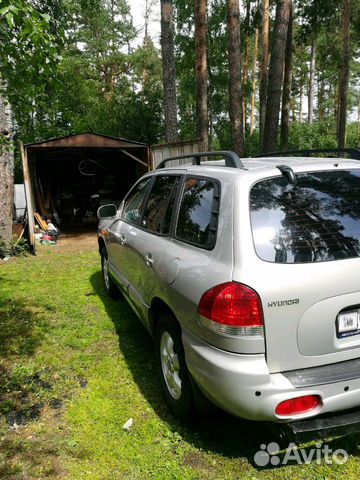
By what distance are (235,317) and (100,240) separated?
13.4ft

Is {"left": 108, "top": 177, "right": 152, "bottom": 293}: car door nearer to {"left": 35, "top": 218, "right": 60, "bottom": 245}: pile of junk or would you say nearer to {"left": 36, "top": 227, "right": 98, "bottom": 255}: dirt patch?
{"left": 36, "top": 227, "right": 98, "bottom": 255}: dirt patch

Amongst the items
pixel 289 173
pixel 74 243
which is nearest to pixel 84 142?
pixel 74 243

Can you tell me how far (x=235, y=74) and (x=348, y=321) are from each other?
10.1 metres

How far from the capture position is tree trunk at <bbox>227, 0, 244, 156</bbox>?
10680mm

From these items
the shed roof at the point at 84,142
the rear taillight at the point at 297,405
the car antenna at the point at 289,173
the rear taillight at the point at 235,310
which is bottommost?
the rear taillight at the point at 297,405

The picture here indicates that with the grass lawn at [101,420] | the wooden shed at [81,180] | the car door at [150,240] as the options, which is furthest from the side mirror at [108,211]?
the wooden shed at [81,180]

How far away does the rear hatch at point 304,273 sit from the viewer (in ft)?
6.76

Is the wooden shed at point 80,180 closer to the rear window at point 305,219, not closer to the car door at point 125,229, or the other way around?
the car door at point 125,229

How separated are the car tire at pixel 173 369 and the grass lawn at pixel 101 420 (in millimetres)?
155

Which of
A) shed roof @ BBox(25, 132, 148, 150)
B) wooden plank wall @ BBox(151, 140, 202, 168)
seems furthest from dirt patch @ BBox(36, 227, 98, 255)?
wooden plank wall @ BBox(151, 140, 202, 168)

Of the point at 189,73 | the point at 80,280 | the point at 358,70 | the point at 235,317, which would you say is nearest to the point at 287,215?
the point at 235,317

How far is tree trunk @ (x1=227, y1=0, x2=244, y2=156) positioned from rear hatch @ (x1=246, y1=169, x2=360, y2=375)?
919 cm

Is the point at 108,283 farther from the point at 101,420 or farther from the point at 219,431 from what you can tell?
the point at 219,431

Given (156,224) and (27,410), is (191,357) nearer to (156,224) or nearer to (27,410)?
(156,224)
